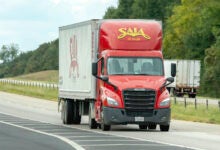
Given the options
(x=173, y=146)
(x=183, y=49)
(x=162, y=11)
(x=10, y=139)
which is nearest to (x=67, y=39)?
(x=10, y=139)

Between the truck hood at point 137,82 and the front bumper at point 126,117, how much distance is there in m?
0.75

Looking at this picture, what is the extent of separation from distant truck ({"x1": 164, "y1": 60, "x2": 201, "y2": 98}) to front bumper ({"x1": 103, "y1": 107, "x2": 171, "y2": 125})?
149 feet

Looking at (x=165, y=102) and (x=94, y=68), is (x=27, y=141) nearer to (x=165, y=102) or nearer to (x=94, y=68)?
(x=94, y=68)

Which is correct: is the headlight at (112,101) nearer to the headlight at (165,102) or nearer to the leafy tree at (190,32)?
the headlight at (165,102)

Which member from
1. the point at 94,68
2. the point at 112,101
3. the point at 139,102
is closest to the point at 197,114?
the point at 139,102

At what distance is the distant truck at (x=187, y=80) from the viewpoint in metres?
73.6

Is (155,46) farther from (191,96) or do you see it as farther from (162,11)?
(162,11)

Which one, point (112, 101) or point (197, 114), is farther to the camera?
point (197, 114)

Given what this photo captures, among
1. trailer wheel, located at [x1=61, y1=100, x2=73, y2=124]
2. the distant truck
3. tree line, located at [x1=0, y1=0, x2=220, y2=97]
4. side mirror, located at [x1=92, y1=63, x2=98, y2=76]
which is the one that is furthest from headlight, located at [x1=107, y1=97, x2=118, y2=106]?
tree line, located at [x1=0, y1=0, x2=220, y2=97]

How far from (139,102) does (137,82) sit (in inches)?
25.5

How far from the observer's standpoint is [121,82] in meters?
28.0

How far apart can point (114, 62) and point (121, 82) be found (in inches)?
41.0

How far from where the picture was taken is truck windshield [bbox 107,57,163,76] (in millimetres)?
28688

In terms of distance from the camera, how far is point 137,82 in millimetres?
28078
